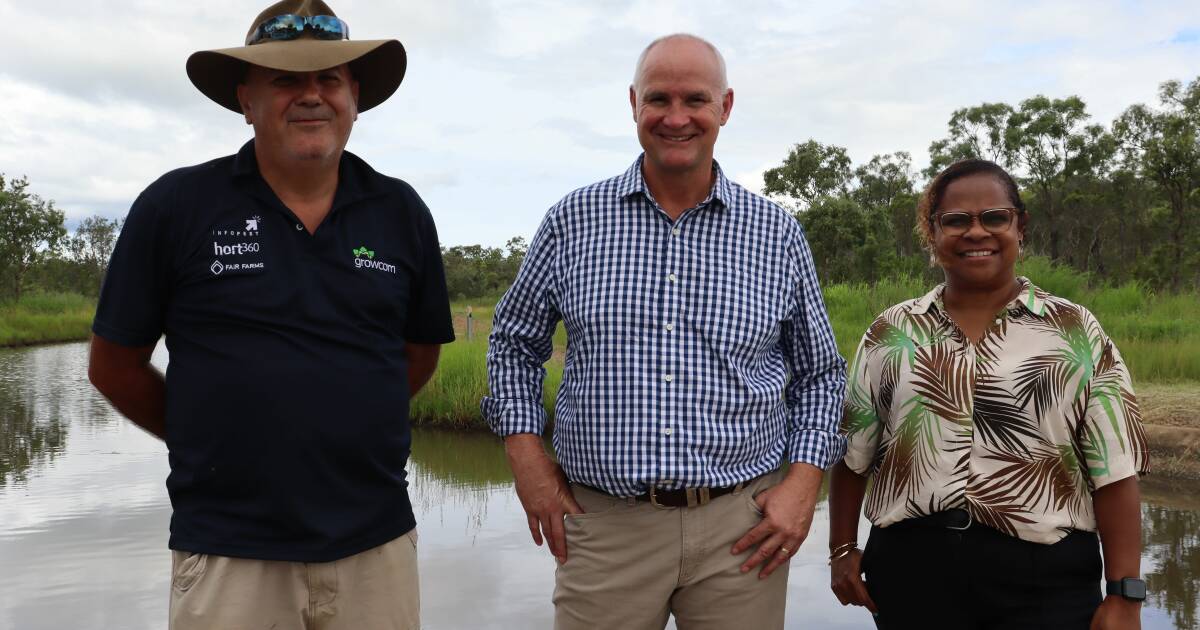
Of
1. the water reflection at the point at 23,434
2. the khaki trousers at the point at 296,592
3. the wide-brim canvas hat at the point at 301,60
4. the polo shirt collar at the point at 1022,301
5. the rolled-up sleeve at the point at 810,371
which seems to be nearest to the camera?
Result: the khaki trousers at the point at 296,592

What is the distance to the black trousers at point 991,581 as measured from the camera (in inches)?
76.7

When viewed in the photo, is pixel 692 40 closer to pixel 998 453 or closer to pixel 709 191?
pixel 709 191

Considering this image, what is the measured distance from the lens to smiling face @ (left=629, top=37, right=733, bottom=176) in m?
2.09

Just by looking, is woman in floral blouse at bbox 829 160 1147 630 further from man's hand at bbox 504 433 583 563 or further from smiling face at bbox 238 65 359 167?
smiling face at bbox 238 65 359 167

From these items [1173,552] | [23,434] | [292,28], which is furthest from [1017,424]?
[23,434]

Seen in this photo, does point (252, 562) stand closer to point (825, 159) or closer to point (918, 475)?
point (918, 475)

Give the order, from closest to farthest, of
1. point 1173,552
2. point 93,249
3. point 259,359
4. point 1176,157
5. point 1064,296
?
1. point 259,359
2. point 1173,552
3. point 1064,296
4. point 1176,157
5. point 93,249

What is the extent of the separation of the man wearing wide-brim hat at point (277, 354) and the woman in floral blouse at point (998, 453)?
1.08 meters

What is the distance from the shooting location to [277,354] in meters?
1.84

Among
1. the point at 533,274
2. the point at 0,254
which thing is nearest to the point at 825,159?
the point at 0,254

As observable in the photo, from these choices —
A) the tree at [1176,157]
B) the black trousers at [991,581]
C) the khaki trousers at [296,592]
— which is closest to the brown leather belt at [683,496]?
the black trousers at [991,581]

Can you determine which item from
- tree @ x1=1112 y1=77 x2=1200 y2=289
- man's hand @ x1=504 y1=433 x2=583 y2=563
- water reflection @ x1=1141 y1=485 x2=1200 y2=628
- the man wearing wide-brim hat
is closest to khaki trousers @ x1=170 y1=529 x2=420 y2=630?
the man wearing wide-brim hat

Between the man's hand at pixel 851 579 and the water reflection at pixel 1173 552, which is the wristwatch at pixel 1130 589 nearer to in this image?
the man's hand at pixel 851 579

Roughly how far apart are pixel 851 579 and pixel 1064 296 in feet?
37.0
